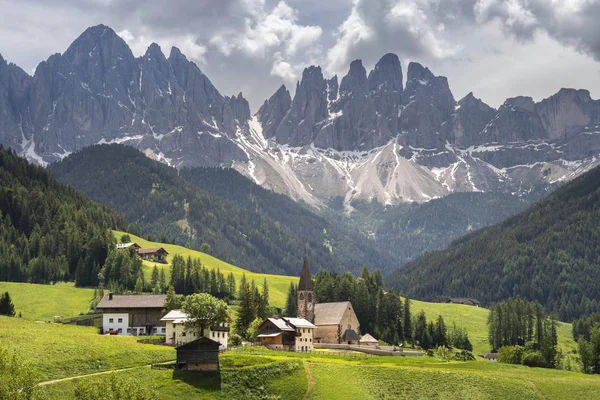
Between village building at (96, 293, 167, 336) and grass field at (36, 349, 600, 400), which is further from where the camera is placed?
village building at (96, 293, 167, 336)

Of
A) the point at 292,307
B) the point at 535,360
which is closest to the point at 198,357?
the point at 535,360

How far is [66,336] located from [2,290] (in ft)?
226

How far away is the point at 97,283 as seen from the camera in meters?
184

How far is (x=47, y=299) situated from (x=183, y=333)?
55.6 meters

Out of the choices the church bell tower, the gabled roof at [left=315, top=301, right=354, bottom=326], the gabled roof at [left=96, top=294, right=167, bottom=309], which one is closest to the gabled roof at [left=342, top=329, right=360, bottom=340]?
the gabled roof at [left=315, top=301, right=354, bottom=326]

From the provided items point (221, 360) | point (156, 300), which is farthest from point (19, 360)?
point (156, 300)

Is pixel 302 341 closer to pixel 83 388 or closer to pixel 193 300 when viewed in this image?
pixel 193 300

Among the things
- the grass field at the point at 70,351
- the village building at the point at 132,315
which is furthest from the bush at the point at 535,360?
the village building at the point at 132,315

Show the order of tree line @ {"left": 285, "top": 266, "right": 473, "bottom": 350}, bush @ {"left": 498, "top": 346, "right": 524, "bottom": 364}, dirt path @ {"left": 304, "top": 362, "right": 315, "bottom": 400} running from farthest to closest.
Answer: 1. tree line @ {"left": 285, "top": 266, "right": 473, "bottom": 350}
2. bush @ {"left": 498, "top": 346, "right": 524, "bottom": 364}
3. dirt path @ {"left": 304, "top": 362, "right": 315, "bottom": 400}

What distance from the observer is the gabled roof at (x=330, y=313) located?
152 m

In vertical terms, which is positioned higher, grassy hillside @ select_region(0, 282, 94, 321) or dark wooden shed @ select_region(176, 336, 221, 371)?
grassy hillside @ select_region(0, 282, 94, 321)

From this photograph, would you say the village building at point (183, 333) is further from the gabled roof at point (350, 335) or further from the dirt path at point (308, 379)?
the gabled roof at point (350, 335)

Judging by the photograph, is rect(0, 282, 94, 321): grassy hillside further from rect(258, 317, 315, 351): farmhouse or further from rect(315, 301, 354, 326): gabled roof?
rect(315, 301, 354, 326): gabled roof

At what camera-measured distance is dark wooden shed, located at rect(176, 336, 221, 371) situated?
89.7m
